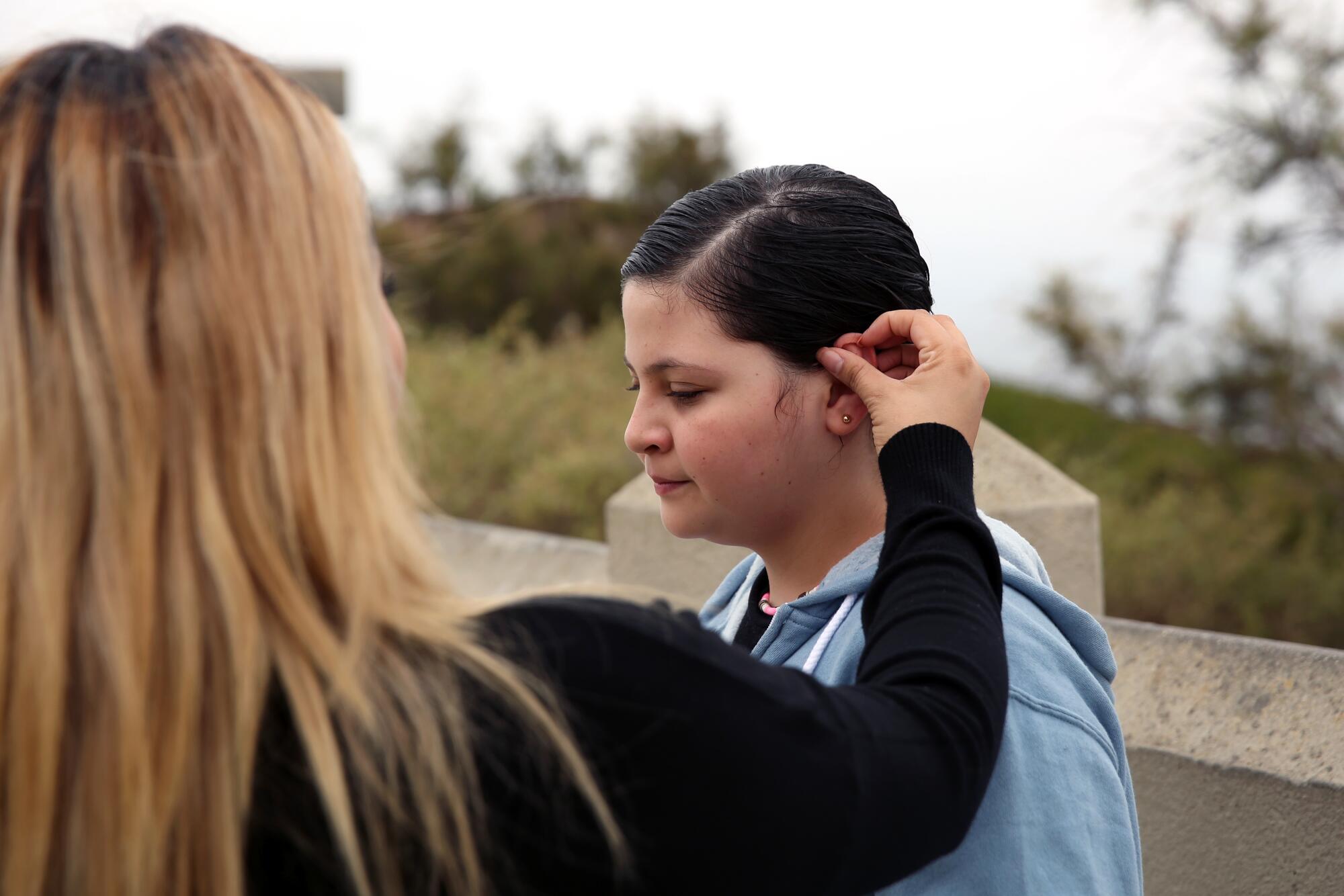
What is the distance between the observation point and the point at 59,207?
1.07 meters

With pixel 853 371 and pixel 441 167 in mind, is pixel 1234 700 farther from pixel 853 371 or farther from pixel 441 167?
pixel 441 167

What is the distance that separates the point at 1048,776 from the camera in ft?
5.01

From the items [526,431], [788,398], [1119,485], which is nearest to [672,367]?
[788,398]

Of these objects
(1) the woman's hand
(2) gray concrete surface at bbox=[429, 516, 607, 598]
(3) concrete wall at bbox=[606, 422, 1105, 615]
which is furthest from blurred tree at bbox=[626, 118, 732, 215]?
(1) the woman's hand

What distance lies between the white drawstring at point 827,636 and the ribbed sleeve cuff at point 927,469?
30 centimetres

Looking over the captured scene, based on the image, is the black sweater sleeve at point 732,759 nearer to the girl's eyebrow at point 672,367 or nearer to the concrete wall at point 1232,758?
the girl's eyebrow at point 672,367

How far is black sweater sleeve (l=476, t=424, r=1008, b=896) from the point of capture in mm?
1102

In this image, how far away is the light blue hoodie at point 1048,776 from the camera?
4.94ft

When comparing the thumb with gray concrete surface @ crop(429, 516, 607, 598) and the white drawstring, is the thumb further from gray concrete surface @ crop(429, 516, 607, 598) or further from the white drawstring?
gray concrete surface @ crop(429, 516, 607, 598)

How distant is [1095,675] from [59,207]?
4.98ft

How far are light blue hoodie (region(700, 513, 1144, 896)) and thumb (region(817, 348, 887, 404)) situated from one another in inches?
13.4

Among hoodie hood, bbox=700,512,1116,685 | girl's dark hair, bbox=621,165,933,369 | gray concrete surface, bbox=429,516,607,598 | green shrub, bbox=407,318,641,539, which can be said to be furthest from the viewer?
green shrub, bbox=407,318,641,539

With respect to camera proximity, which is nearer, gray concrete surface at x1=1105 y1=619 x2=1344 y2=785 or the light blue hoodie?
the light blue hoodie

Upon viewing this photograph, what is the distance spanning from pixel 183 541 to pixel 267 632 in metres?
0.11
